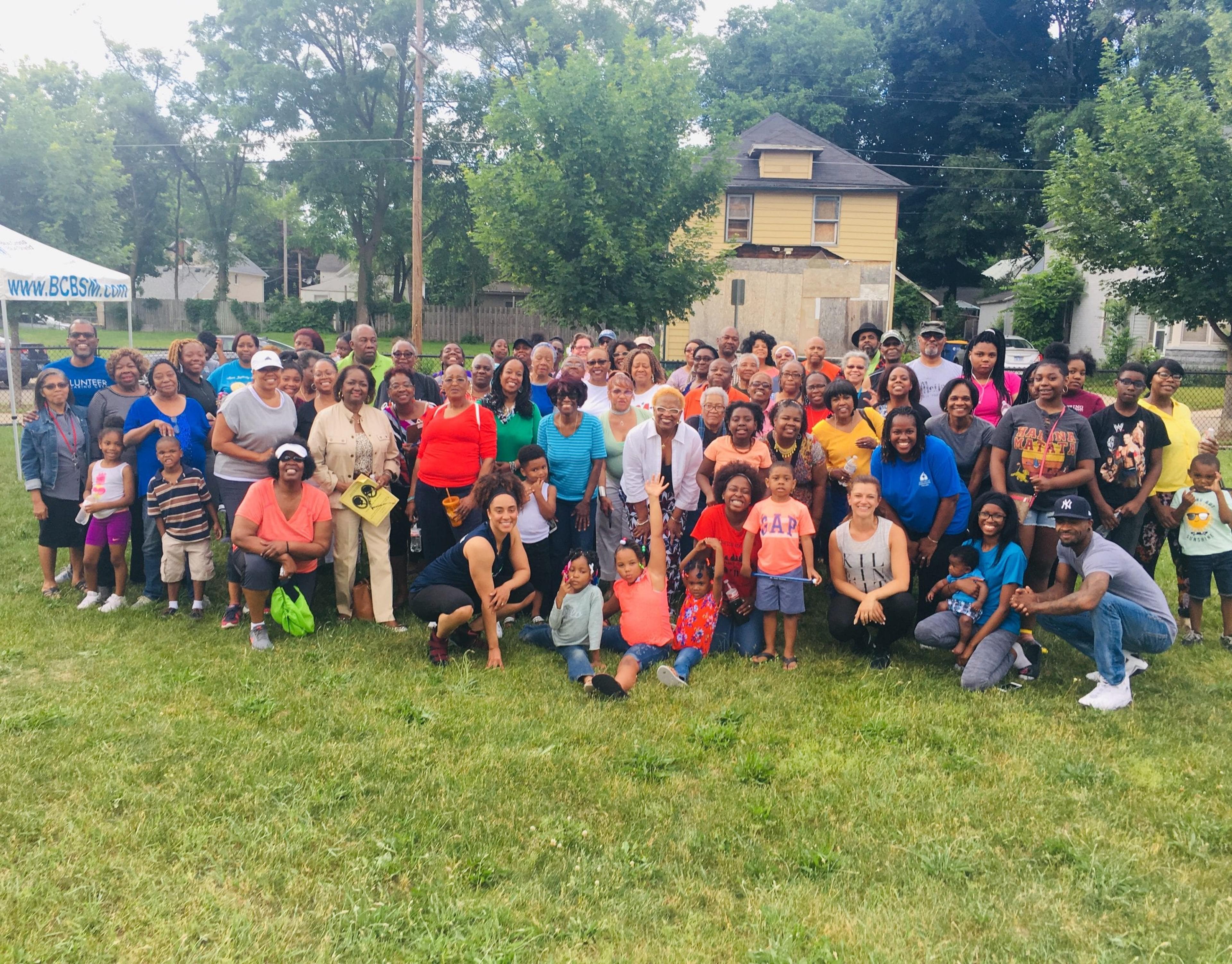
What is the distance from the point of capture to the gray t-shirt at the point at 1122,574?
5434 mm

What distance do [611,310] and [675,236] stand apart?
3688mm

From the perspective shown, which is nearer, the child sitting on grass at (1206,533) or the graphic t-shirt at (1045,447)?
the graphic t-shirt at (1045,447)

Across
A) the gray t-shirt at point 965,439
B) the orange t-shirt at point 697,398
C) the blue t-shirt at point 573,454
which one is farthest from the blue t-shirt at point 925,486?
the blue t-shirt at point 573,454

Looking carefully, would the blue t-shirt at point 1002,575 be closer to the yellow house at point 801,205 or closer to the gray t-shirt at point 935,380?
the gray t-shirt at point 935,380

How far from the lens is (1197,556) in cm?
645

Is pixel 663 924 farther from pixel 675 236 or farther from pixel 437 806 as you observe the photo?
pixel 675 236

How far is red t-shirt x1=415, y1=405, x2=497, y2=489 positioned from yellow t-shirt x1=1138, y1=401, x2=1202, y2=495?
4792 millimetres

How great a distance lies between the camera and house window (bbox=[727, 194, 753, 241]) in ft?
93.5

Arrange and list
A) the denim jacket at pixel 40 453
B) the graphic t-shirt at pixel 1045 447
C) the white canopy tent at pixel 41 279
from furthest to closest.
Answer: the white canopy tent at pixel 41 279
the denim jacket at pixel 40 453
the graphic t-shirt at pixel 1045 447

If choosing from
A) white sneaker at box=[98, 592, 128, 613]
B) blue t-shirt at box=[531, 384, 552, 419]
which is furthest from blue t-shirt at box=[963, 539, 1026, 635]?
white sneaker at box=[98, 592, 128, 613]

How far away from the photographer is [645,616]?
5.98 m

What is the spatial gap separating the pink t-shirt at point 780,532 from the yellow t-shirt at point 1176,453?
2668 millimetres

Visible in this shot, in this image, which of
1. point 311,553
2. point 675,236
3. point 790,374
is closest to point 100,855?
point 311,553

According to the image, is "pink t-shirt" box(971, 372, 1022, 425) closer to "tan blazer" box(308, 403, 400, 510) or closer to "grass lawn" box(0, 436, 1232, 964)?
"grass lawn" box(0, 436, 1232, 964)
